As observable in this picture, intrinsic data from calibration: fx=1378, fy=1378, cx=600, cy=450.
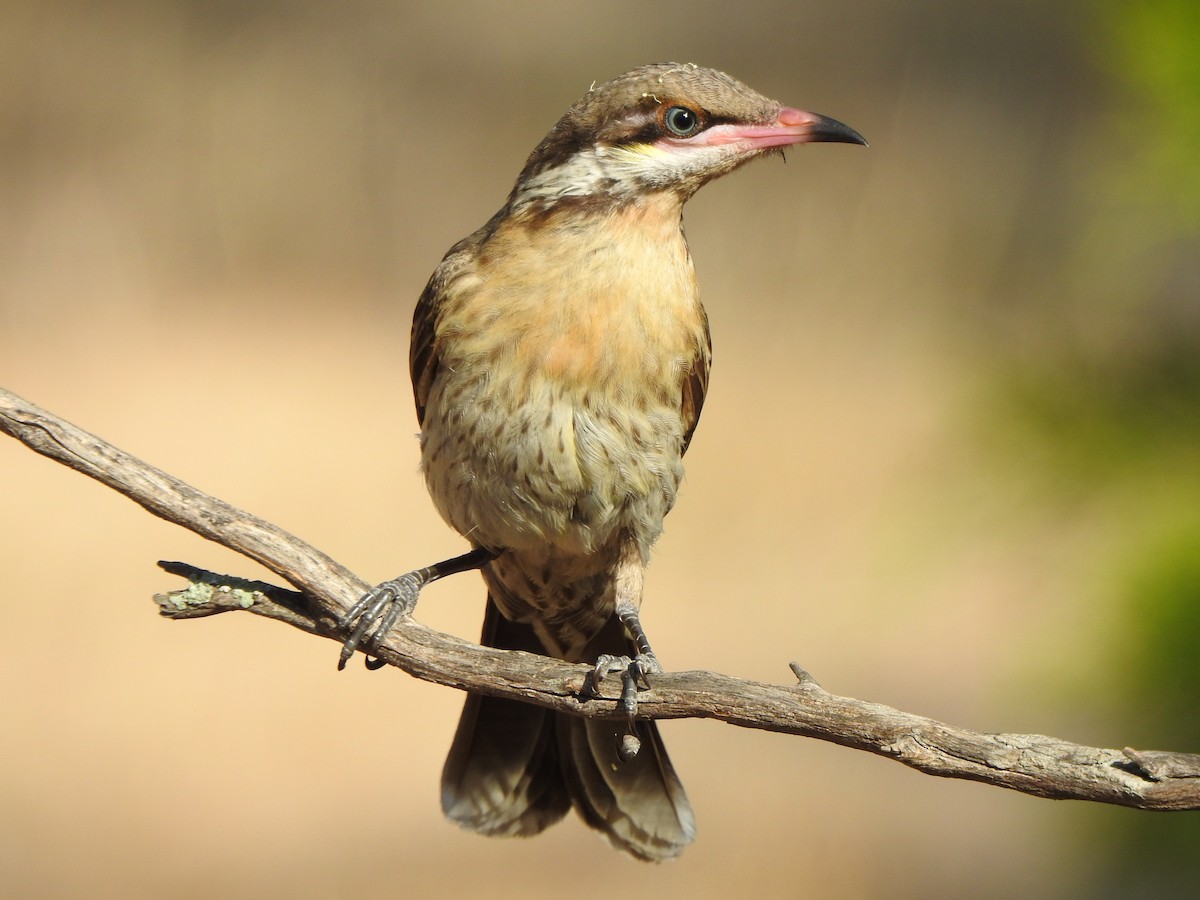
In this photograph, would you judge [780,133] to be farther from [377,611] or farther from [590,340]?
[377,611]

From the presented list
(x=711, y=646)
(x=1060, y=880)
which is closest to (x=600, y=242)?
(x=1060, y=880)

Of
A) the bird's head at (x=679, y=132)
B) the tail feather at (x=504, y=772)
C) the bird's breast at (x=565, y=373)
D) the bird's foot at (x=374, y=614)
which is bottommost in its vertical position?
the tail feather at (x=504, y=772)

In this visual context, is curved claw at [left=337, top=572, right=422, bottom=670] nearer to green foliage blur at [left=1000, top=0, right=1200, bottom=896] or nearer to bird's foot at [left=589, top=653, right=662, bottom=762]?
bird's foot at [left=589, top=653, right=662, bottom=762]

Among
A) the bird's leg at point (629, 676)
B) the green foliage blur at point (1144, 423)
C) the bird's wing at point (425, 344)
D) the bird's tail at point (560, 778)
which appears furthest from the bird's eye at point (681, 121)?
the bird's tail at point (560, 778)

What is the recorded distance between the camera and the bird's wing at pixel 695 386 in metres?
4.00

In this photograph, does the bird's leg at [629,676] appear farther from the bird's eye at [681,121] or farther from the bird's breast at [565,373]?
the bird's eye at [681,121]

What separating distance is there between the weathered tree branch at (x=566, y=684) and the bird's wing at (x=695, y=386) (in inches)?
41.6

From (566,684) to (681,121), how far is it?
4.84 feet

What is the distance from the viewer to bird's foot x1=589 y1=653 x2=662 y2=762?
10.4 ft

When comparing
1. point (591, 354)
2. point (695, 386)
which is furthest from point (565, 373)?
point (695, 386)

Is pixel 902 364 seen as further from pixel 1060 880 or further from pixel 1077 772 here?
pixel 1077 772

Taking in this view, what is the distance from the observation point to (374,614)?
3432 millimetres

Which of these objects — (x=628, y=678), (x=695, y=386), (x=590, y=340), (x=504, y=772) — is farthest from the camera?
(x=504, y=772)

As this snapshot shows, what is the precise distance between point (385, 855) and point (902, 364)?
240 inches
